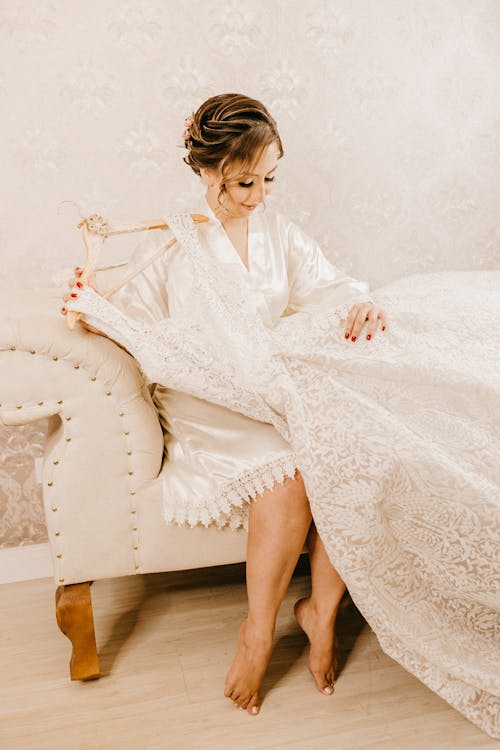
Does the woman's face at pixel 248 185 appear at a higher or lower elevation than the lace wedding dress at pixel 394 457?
higher

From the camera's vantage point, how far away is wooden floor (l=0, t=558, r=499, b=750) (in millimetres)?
1387

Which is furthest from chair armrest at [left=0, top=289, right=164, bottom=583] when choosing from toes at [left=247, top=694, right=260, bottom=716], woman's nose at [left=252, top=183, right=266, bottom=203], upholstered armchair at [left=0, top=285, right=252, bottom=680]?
woman's nose at [left=252, top=183, right=266, bottom=203]

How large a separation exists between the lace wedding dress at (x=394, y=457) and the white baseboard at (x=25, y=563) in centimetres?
91

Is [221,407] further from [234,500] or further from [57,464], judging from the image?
[57,464]

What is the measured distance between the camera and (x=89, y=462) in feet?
4.90

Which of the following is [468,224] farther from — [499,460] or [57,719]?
[57,719]

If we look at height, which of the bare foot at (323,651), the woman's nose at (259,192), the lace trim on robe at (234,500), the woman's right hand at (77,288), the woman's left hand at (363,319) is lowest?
the bare foot at (323,651)

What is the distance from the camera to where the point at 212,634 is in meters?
1.73

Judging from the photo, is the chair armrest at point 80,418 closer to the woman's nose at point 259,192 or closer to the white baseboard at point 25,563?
the woman's nose at point 259,192

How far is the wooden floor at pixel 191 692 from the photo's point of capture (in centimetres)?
139

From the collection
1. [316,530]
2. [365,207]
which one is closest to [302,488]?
[316,530]

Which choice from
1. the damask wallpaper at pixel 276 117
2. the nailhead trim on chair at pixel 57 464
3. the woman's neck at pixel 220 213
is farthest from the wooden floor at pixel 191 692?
the woman's neck at pixel 220 213

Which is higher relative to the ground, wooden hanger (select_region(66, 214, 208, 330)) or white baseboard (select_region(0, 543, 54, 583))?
wooden hanger (select_region(66, 214, 208, 330))

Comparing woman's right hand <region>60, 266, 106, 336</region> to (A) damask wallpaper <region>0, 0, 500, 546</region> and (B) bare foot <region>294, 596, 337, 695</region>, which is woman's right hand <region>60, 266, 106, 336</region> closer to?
(A) damask wallpaper <region>0, 0, 500, 546</region>
